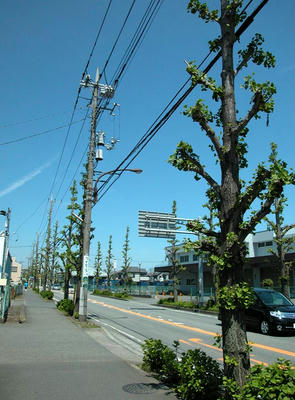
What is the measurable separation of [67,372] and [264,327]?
29.6 feet

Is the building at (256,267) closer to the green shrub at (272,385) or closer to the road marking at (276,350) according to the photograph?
the road marking at (276,350)

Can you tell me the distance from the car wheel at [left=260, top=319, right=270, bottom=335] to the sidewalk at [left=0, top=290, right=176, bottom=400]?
6161mm

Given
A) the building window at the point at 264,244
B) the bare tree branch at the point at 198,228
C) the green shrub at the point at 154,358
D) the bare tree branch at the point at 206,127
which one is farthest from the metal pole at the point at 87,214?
the building window at the point at 264,244

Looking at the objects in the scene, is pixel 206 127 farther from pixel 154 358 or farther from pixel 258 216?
pixel 154 358

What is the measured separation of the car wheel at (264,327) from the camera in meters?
13.0

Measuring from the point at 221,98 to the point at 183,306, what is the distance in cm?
2375

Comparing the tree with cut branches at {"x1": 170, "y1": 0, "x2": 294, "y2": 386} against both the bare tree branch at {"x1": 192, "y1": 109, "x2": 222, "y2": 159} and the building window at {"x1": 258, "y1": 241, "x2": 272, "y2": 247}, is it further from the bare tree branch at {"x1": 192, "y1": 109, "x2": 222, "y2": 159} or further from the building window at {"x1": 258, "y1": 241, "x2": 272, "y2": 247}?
the building window at {"x1": 258, "y1": 241, "x2": 272, "y2": 247}

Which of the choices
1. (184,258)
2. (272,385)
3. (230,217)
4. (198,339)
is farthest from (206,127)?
(184,258)

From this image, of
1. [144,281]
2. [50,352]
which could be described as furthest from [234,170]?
[144,281]

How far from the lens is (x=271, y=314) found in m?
12.8

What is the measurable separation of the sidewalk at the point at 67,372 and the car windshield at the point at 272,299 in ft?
21.8

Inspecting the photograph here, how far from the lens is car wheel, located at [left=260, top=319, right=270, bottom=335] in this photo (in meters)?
13.0

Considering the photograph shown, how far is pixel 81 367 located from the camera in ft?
23.7

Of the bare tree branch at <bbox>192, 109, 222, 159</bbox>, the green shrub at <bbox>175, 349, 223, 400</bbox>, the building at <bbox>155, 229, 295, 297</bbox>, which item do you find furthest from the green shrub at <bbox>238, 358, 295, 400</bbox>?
the building at <bbox>155, 229, 295, 297</bbox>
